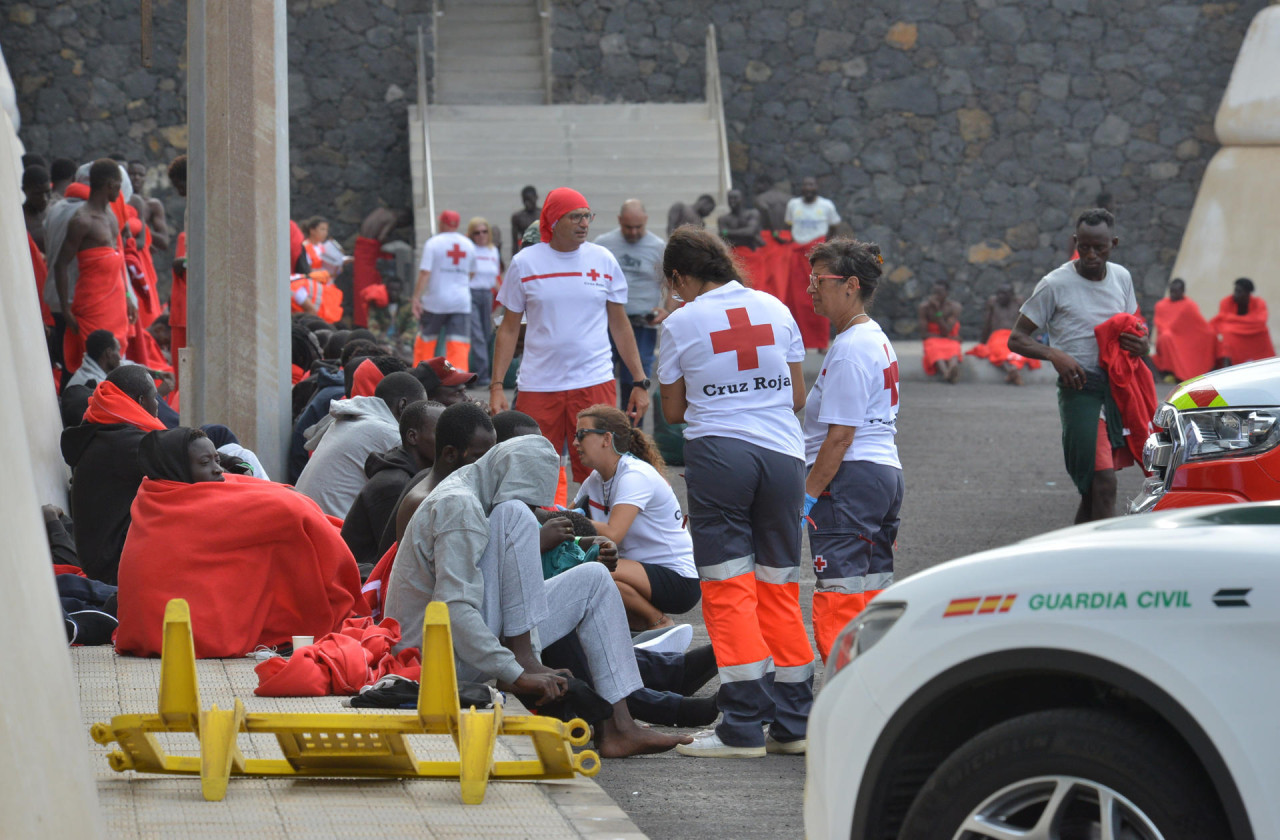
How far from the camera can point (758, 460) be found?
5633mm

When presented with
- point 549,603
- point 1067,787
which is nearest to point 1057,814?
point 1067,787

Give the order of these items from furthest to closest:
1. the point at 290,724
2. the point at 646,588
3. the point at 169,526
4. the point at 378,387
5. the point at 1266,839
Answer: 1. the point at 378,387
2. the point at 646,588
3. the point at 169,526
4. the point at 290,724
5. the point at 1266,839

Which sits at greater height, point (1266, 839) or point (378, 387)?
point (378, 387)

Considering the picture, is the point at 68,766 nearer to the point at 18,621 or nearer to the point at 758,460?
the point at 18,621

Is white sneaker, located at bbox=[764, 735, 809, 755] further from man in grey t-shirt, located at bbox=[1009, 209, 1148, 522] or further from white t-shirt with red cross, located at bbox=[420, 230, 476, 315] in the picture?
white t-shirt with red cross, located at bbox=[420, 230, 476, 315]

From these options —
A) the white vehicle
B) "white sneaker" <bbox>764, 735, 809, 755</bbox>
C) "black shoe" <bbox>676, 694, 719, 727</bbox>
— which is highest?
the white vehicle

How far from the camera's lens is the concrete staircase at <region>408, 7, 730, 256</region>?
22.9m

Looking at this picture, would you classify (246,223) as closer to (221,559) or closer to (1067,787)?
(221,559)

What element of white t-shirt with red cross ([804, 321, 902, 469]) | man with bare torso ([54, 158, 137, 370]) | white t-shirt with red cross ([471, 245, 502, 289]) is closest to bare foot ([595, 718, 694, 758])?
white t-shirt with red cross ([804, 321, 902, 469])

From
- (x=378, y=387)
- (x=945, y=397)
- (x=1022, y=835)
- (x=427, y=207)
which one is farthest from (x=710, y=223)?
(x=1022, y=835)

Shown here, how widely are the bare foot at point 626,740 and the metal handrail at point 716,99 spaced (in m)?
18.0

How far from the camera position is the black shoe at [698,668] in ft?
20.1

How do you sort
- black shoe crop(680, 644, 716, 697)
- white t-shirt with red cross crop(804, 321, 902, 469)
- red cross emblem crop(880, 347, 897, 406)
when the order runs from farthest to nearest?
black shoe crop(680, 644, 716, 697) → red cross emblem crop(880, 347, 897, 406) → white t-shirt with red cross crop(804, 321, 902, 469)

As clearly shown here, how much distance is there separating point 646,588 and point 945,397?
12.0 m
